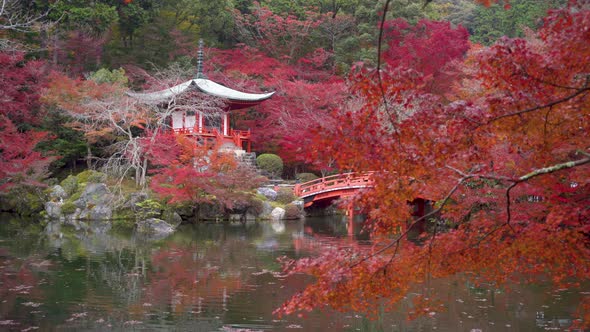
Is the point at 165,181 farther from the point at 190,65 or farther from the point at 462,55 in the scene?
the point at 462,55

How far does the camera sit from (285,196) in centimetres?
2116

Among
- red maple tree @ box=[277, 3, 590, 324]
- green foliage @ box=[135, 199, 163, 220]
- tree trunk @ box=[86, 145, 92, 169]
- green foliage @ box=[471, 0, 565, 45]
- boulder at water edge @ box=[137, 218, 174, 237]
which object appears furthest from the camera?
green foliage @ box=[471, 0, 565, 45]

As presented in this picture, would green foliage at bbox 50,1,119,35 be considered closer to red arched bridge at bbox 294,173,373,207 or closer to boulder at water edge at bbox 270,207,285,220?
red arched bridge at bbox 294,173,373,207

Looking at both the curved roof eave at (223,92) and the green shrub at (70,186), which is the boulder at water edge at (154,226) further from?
the curved roof eave at (223,92)

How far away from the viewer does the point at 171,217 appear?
18.1 m

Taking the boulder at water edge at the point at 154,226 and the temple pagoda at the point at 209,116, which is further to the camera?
the temple pagoda at the point at 209,116

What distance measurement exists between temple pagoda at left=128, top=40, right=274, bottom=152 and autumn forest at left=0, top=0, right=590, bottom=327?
2.28 feet

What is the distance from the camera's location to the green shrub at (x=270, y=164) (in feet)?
78.2

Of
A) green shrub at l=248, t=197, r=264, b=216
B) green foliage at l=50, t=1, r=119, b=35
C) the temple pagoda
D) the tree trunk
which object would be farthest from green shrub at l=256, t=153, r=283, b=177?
green foliage at l=50, t=1, r=119, b=35

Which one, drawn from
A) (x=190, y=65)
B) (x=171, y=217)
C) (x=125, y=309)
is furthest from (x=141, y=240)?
(x=190, y=65)

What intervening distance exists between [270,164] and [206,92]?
12.6 feet

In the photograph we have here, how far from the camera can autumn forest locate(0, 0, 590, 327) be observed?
4.62 meters

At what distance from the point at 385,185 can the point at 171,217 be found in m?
14.3

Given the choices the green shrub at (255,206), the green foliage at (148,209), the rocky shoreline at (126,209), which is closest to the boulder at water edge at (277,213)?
the rocky shoreline at (126,209)
